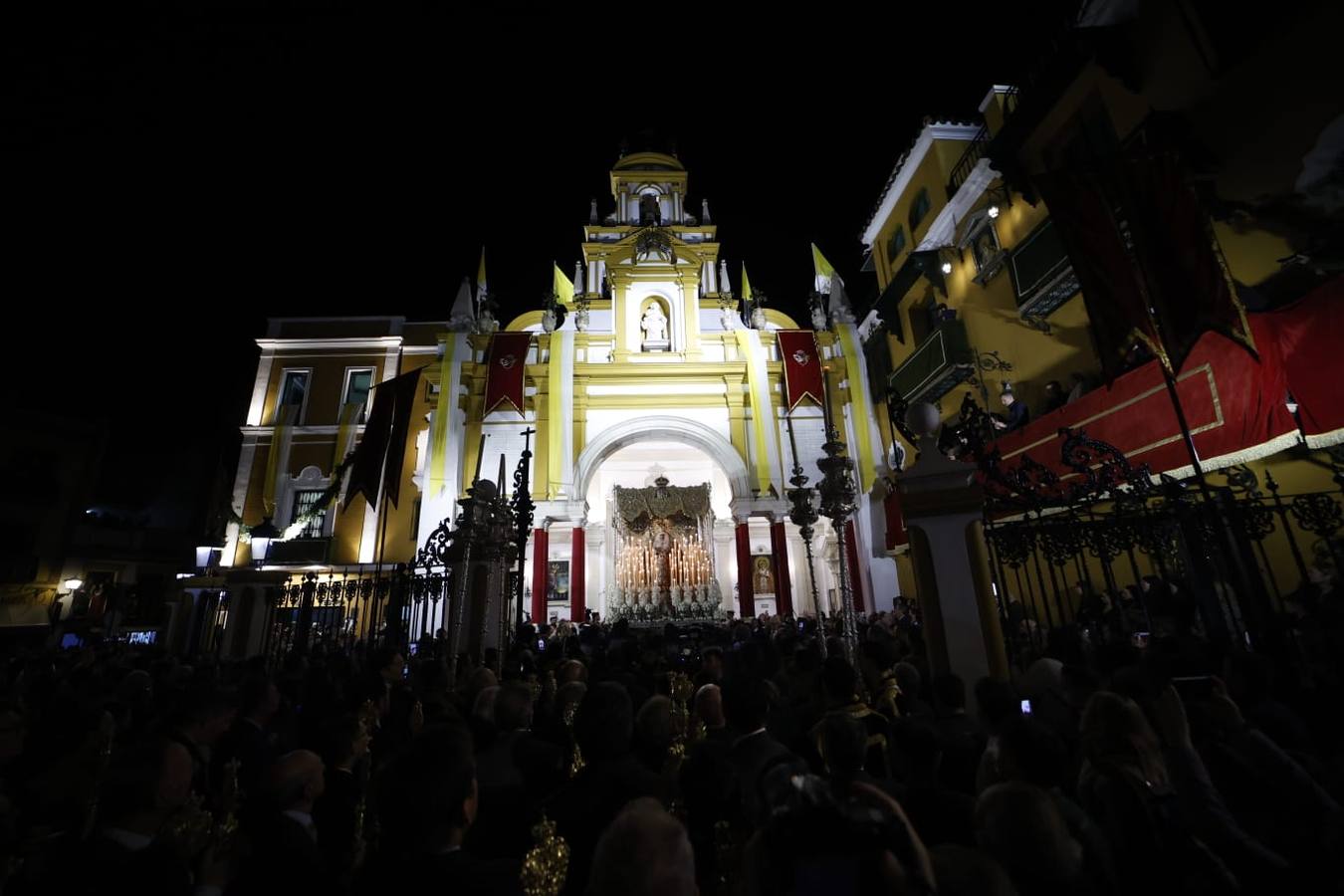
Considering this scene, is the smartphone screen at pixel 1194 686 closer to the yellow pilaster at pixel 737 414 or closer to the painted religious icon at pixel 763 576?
the yellow pilaster at pixel 737 414

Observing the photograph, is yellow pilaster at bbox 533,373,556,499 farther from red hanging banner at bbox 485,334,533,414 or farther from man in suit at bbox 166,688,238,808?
man in suit at bbox 166,688,238,808

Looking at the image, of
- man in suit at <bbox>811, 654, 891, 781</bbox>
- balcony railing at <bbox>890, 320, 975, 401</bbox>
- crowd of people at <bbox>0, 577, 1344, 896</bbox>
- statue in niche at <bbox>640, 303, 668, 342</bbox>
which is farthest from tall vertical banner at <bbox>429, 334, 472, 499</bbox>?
man in suit at <bbox>811, 654, 891, 781</bbox>

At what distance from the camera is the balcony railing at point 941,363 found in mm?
15258

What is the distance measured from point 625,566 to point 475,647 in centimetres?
1503

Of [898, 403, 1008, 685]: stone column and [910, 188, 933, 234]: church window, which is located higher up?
[910, 188, 933, 234]: church window

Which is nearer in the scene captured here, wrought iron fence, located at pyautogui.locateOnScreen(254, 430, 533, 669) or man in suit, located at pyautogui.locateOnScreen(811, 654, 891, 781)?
man in suit, located at pyautogui.locateOnScreen(811, 654, 891, 781)

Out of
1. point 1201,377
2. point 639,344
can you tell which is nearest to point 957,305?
point 1201,377

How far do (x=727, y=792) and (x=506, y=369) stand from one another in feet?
66.5

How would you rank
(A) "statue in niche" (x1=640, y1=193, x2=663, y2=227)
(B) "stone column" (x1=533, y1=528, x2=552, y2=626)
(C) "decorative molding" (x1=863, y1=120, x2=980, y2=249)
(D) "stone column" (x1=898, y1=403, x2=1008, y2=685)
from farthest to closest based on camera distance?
(A) "statue in niche" (x1=640, y1=193, x2=663, y2=227) < (B) "stone column" (x1=533, y1=528, x2=552, y2=626) < (C) "decorative molding" (x1=863, y1=120, x2=980, y2=249) < (D) "stone column" (x1=898, y1=403, x2=1008, y2=685)

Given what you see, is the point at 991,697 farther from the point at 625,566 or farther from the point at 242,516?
the point at 242,516

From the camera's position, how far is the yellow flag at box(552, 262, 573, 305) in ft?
77.3

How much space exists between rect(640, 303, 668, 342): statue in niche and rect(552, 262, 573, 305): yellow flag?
3.16m

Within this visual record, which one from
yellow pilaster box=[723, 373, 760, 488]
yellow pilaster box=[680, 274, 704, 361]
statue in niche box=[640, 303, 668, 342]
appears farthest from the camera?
statue in niche box=[640, 303, 668, 342]

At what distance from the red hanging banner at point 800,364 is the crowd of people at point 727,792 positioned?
17.4m
